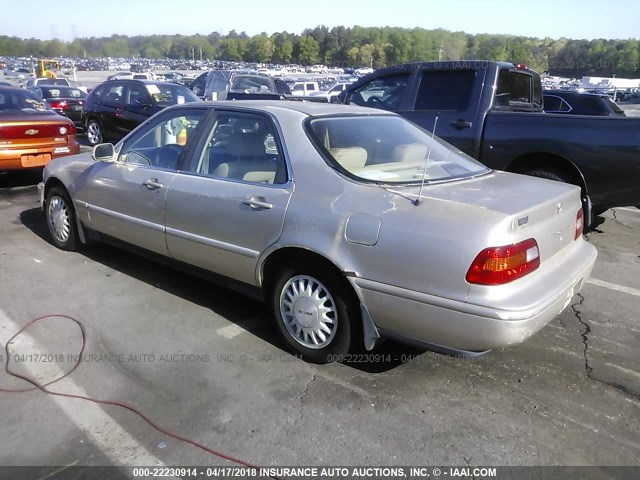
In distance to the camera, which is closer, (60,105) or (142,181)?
(142,181)

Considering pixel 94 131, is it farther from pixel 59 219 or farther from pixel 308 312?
pixel 308 312

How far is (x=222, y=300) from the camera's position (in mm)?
4484

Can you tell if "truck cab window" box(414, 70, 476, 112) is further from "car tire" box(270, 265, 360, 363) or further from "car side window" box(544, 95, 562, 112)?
"car side window" box(544, 95, 562, 112)

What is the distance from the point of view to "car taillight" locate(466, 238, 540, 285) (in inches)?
107

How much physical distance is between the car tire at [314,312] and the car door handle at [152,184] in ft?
4.33

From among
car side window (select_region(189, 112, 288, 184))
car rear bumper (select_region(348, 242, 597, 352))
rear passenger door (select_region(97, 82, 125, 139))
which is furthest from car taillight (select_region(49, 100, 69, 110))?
car rear bumper (select_region(348, 242, 597, 352))

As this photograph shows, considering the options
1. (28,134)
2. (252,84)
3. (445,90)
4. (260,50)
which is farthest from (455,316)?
(260,50)

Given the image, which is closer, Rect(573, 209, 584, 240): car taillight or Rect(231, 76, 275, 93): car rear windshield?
Rect(573, 209, 584, 240): car taillight

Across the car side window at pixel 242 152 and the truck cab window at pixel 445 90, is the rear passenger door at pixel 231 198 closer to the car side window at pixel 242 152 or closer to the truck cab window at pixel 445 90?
the car side window at pixel 242 152

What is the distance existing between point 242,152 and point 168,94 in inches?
365

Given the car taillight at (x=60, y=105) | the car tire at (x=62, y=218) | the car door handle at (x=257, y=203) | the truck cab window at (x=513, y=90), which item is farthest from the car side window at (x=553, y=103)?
the car taillight at (x=60, y=105)

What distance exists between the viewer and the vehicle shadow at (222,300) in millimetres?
3559

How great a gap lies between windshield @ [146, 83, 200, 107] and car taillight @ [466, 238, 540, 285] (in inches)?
415

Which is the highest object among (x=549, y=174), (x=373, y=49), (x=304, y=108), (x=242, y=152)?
(x=373, y=49)
